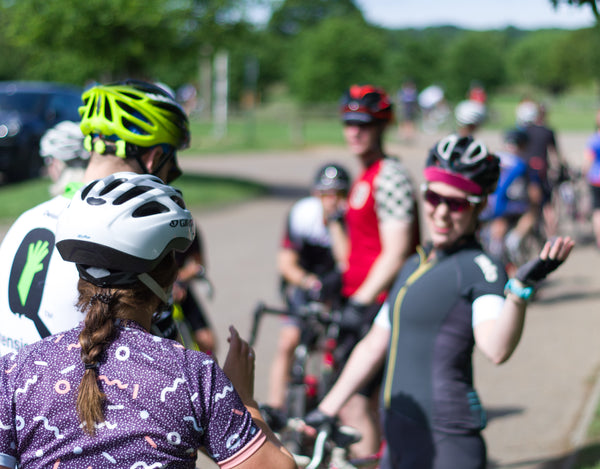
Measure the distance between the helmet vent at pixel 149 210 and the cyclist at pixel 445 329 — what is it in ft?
4.27

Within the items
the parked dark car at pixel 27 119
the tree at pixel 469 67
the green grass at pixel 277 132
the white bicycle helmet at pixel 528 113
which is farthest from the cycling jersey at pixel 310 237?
the tree at pixel 469 67

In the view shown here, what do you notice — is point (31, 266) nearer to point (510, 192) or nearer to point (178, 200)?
point (178, 200)

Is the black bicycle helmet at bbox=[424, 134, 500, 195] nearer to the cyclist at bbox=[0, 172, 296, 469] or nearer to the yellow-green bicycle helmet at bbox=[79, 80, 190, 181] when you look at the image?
the yellow-green bicycle helmet at bbox=[79, 80, 190, 181]

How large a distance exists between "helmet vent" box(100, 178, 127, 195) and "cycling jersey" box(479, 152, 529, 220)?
710 centimetres

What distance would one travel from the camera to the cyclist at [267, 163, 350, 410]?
17.6 feet

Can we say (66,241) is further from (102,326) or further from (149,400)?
(149,400)

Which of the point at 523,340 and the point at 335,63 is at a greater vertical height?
the point at 335,63

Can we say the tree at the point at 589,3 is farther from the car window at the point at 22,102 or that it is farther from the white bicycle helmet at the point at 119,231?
Answer: the car window at the point at 22,102

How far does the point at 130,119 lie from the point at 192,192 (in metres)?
12.0

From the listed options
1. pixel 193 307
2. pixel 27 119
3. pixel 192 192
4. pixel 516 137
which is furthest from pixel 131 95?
pixel 27 119

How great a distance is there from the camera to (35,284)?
2287mm

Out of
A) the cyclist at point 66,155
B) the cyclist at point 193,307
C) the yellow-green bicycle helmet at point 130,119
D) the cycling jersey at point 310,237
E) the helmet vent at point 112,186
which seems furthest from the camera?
the cycling jersey at point 310,237

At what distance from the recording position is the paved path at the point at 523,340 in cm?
530

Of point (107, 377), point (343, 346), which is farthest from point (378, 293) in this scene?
point (107, 377)
